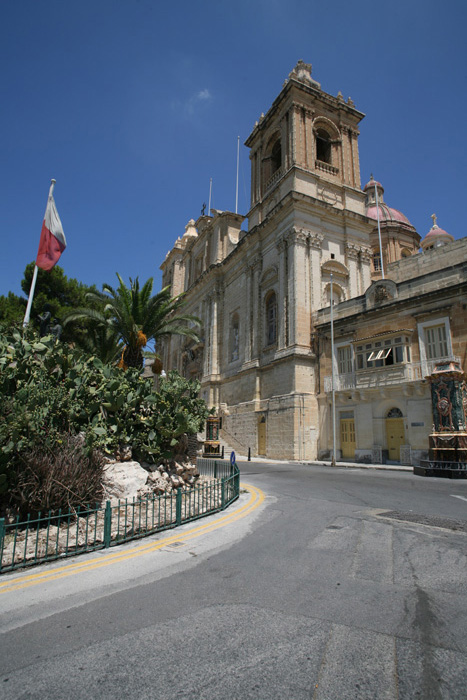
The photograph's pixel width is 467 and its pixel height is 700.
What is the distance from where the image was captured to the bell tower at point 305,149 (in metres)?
31.4

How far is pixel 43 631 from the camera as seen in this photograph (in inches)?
139

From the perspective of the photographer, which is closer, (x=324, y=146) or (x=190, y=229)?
→ (x=324, y=146)

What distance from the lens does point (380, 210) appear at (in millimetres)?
48906

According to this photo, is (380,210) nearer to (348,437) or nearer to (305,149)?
(305,149)

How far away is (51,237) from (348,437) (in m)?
19.8

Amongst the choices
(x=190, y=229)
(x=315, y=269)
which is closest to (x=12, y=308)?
(x=315, y=269)

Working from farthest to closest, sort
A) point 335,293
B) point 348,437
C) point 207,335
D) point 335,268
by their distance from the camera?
point 207,335, point 335,293, point 335,268, point 348,437

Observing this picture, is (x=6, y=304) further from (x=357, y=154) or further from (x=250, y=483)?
(x=357, y=154)

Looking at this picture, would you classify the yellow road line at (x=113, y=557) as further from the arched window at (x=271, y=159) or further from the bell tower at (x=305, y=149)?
the arched window at (x=271, y=159)

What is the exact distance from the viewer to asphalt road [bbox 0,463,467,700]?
8.99 ft

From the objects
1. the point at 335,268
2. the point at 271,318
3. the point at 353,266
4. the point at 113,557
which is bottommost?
the point at 113,557

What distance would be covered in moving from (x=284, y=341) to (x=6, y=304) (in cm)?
1997

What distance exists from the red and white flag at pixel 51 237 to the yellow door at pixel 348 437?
61.6 feet

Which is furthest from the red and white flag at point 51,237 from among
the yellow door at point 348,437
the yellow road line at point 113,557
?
the yellow door at point 348,437
